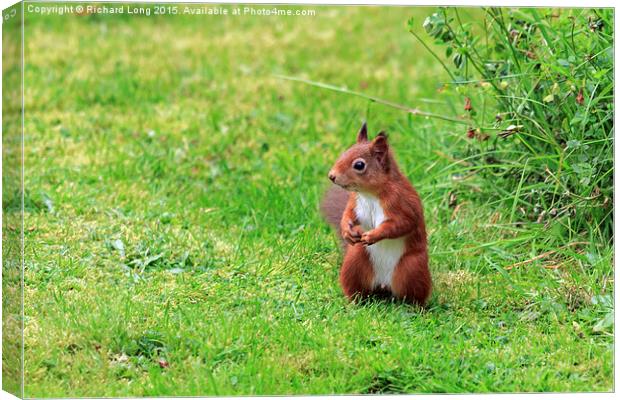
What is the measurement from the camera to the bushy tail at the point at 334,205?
5922 millimetres

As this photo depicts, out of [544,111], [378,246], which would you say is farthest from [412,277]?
[544,111]

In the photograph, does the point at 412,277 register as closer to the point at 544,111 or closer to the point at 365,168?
the point at 365,168

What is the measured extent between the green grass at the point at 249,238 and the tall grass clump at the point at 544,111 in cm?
16

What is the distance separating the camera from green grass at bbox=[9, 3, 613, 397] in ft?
15.6

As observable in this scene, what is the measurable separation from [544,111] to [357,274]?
1.50 meters

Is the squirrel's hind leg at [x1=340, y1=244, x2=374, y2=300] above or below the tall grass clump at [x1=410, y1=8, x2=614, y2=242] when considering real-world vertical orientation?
below

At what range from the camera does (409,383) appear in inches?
186

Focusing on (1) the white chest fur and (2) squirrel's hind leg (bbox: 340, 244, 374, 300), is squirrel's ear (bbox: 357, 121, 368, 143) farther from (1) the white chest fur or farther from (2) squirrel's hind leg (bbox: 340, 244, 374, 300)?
(2) squirrel's hind leg (bbox: 340, 244, 374, 300)

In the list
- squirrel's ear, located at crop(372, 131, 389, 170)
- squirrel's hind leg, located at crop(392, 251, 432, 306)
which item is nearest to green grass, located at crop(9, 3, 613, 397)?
squirrel's hind leg, located at crop(392, 251, 432, 306)

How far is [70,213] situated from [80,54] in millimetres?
2801

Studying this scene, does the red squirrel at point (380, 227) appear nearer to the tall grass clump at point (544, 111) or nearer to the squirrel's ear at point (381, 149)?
the squirrel's ear at point (381, 149)

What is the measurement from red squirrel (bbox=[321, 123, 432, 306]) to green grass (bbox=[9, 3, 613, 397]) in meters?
0.12

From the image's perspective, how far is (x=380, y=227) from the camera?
516 centimetres

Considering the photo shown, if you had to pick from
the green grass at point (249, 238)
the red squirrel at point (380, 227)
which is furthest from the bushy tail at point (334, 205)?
the red squirrel at point (380, 227)
